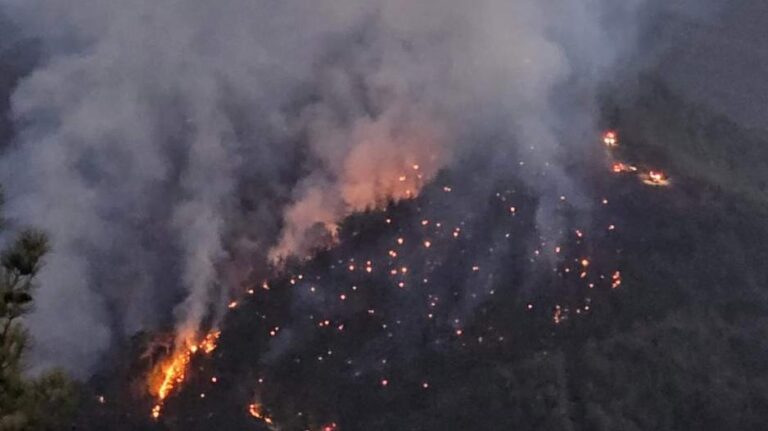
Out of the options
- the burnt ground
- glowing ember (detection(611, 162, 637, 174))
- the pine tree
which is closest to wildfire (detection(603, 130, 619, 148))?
glowing ember (detection(611, 162, 637, 174))

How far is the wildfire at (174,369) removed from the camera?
31.0 m

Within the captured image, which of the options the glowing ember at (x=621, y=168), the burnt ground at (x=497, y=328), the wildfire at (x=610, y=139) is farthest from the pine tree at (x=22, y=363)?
the wildfire at (x=610, y=139)

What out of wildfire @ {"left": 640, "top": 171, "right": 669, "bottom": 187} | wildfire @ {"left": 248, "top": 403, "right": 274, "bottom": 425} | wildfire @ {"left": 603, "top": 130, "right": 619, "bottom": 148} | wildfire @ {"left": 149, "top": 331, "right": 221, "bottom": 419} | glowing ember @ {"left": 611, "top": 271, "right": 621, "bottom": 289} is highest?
wildfire @ {"left": 603, "top": 130, "right": 619, "bottom": 148}

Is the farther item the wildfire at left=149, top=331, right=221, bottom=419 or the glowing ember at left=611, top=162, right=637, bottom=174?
the glowing ember at left=611, top=162, right=637, bottom=174

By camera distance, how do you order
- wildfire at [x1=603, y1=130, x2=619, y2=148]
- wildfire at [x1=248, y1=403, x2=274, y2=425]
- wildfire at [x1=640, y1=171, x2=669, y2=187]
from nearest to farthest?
wildfire at [x1=248, y1=403, x2=274, y2=425] < wildfire at [x1=640, y1=171, x2=669, y2=187] < wildfire at [x1=603, y1=130, x2=619, y2=148]

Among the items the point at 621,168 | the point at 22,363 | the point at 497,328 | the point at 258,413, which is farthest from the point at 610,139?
the point at 22,363

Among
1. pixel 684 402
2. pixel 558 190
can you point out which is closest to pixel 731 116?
pixel 558 190

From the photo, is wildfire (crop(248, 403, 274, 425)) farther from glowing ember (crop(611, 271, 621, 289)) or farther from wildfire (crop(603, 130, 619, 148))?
wildfire (crop(603, 130, 619, 148))

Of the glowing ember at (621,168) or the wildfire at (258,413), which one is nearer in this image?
the wildfire at (258,413)

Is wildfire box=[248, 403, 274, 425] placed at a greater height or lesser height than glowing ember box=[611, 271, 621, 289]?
lesser

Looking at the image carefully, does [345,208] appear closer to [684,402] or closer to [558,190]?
[558,190]

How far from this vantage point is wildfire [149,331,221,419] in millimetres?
30975

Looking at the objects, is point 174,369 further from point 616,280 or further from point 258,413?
point 616,280

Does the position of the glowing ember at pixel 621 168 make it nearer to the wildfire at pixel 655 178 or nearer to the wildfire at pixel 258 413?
the wildfire at pixel 655 178
